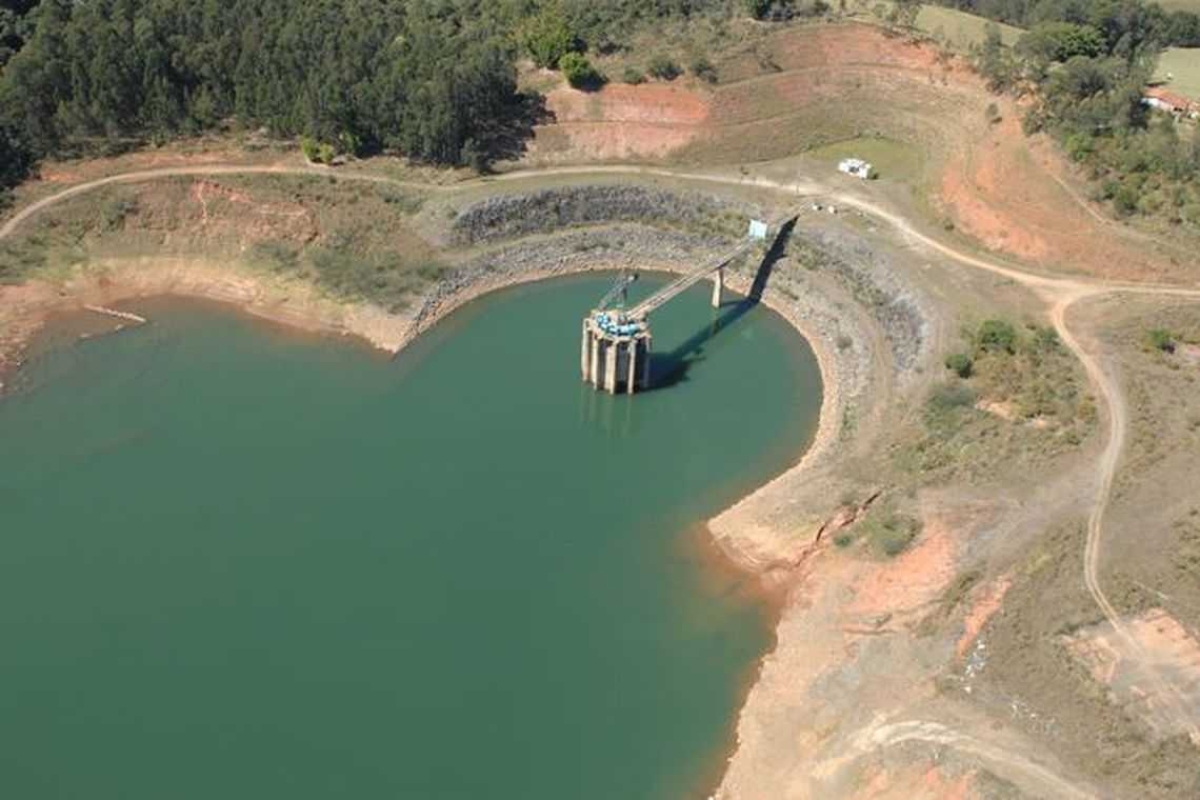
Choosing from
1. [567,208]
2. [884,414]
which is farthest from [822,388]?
[567,208]

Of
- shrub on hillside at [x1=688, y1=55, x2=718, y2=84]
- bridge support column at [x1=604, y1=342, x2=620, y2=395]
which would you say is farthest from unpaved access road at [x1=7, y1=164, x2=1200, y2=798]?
bridge support column at [x1=604, y1=342, x2=620, y2=395]

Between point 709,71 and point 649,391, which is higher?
point 709,71

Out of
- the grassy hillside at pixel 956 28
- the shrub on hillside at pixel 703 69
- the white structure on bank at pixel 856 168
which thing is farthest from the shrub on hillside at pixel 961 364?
the grassy hillside at pixel 956 28

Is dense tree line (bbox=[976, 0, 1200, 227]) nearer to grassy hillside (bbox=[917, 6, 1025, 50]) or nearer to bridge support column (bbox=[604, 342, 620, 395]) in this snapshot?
grassy hillside (bbox=[917, 6, 1025, 50])

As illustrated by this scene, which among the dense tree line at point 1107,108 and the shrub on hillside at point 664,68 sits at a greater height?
the shrub on hillside at point 664,68

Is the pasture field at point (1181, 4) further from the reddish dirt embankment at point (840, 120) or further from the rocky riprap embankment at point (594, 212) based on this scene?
the rocky riprap embankment at point (594, 212)

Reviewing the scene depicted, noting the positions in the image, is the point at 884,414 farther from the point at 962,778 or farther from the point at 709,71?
the point at 709,71
